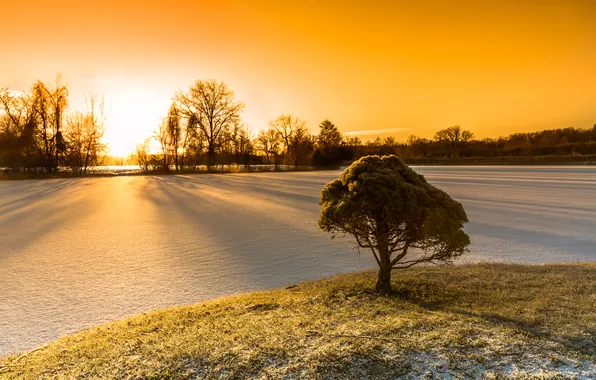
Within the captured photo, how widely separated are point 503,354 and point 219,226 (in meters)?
7.64

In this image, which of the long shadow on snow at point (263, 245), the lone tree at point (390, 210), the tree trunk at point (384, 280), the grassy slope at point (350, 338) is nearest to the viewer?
the grassy slope at point (350, 338)

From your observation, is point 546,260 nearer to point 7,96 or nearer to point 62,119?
point 62,119

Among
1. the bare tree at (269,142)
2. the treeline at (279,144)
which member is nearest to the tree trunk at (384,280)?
the treeline at (279,144)

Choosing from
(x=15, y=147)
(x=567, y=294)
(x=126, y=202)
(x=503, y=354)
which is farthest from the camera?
(x=15, y=147)

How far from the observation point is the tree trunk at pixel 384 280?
3771 millimetres

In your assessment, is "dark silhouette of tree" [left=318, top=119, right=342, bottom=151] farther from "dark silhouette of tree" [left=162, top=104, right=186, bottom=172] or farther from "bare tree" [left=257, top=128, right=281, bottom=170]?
"dark silhouette of tree" [left=162, top=104, right=186, bottom=172]

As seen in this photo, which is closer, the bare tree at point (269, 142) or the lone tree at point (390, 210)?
the lone tree at point (390, 210)

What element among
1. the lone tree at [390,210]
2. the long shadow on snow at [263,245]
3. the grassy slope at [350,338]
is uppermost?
the lone tree at [390,210]

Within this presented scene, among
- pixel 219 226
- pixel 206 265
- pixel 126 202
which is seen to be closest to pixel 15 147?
pixel 126 202

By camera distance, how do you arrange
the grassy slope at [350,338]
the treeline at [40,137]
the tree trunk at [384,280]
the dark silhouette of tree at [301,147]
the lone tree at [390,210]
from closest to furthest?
the grassy slope at [350,338] < the lone tree at [390,210] < the tree trunk at [384,280] < the treeline at [40,137] < the dark silhouette of tree at [301,147]

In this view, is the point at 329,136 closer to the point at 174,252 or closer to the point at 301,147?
the point at 301,147

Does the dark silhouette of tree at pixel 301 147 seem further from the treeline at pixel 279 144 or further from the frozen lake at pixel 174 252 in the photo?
the frozen lake at pixel 174 252

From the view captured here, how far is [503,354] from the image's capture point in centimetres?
223

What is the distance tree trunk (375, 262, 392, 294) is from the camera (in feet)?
12.4
